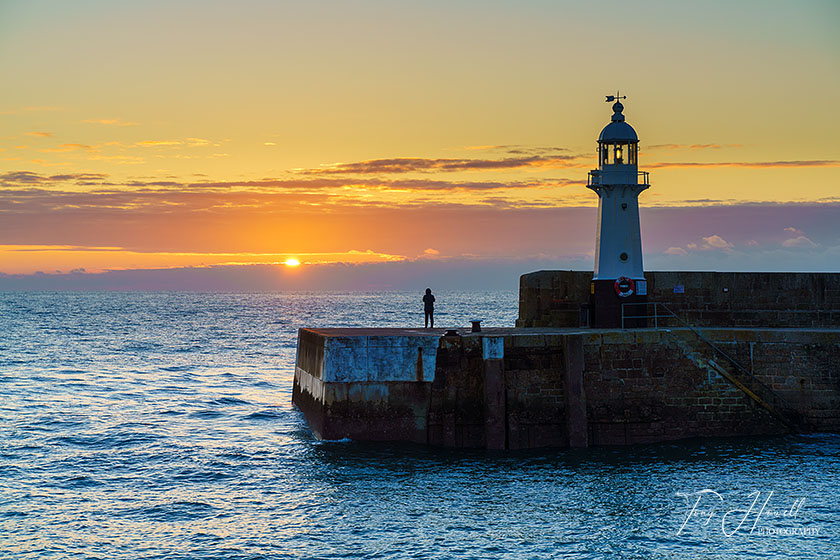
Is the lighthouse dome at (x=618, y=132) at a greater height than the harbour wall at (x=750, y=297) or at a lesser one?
greater

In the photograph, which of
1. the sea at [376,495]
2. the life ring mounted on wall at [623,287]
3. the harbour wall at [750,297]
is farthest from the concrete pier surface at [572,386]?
the harbour wall at [750,297]

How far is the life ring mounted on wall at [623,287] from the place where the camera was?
2802 cm

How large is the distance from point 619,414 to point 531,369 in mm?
2792

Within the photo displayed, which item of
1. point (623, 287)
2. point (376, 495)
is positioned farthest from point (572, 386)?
point (376, 495)

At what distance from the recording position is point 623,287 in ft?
92.0

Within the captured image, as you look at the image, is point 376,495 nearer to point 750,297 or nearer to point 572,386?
point 572,386

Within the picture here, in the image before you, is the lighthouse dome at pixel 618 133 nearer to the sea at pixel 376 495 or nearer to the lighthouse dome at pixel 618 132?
the lighthouse dome at pixel 618 132
